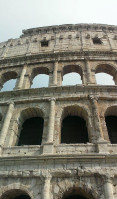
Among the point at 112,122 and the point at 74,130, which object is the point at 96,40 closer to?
the point at 112,122

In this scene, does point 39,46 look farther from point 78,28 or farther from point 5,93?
point 5,93

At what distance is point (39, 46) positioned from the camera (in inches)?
643

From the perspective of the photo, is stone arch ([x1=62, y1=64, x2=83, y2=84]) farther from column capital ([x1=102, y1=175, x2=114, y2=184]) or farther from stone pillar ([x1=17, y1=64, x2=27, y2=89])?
column capital ([x1=102, y1=175, x2=114, y2=184])

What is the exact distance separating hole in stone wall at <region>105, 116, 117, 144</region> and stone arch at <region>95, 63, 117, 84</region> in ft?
9.87

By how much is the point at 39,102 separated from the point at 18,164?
3676 millimetres

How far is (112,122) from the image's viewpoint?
11164 millimetres

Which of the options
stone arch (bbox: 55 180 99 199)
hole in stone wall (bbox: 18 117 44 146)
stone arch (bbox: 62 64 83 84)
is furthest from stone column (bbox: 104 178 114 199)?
stone arch (bbox: 62 64 83 84)

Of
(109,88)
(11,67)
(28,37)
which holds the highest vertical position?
(28,37)

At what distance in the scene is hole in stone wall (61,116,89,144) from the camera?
1038 centimetres

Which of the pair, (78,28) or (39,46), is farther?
(78,28)

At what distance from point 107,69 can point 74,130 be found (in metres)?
5.30

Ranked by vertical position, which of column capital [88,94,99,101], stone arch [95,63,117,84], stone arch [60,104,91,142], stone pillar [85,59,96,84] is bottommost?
stone arch [60,104,91,142]

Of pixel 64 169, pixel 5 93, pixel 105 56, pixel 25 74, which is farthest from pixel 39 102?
pixel 105 56

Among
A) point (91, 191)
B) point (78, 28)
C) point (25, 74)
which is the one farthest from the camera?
point (78, 28)
